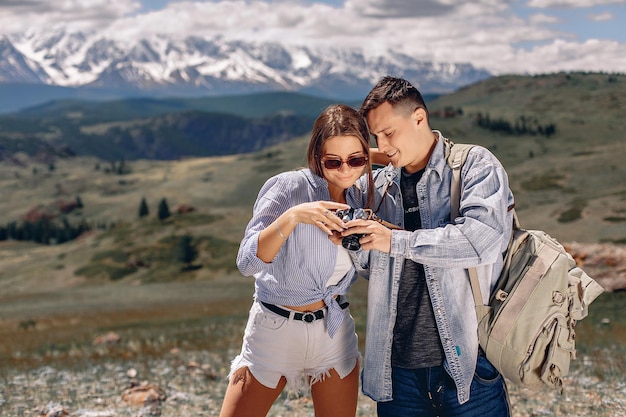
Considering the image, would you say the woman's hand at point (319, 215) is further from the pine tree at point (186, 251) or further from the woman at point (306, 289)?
the pine tree at point (186, 251)

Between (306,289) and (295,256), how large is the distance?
0.32 m

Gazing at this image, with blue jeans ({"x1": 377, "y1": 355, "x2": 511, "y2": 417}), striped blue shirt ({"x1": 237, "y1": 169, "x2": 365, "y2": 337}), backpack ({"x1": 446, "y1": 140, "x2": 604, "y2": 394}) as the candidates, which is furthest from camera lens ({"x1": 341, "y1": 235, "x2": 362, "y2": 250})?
blue jeans ({"x1": 377, "y1": 355, "x2": 511, "y2": 417})

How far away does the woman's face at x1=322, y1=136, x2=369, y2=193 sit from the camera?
5562mm

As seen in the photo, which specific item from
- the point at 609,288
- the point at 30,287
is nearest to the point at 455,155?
the point at 609,288

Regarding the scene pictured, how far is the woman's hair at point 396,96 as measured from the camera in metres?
5.40

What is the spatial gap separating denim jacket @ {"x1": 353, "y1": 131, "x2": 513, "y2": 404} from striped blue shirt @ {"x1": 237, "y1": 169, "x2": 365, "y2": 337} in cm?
36

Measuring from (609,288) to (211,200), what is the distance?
127447mm

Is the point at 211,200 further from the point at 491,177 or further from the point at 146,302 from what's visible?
the point at 491,177

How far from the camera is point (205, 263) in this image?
7744 cm

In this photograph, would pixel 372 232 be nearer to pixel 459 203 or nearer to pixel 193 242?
pixel 459 203

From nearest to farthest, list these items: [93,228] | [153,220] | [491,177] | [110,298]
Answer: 1. [491,177]
2. [110,298]
3. [153,220]
4. [93,228]

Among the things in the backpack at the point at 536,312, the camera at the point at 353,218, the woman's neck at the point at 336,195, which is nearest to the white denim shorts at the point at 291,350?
the camera at the point at 353,218

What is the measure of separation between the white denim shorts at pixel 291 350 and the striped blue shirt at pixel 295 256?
0.16 meters

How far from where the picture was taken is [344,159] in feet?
18.3
